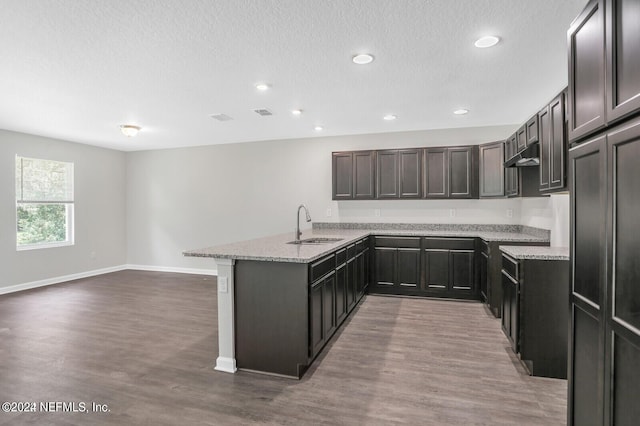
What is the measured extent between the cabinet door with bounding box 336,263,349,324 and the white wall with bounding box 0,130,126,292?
5.29m

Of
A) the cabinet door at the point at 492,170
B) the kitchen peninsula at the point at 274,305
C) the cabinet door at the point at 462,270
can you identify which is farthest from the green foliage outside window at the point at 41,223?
the cabinet door at the point at 492,170

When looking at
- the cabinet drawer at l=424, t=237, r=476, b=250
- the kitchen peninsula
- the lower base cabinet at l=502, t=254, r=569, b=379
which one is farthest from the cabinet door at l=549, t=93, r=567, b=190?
the cabinet drawer at l=424, t=237, r=476, b=250

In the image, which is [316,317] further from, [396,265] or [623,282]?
[396,265]

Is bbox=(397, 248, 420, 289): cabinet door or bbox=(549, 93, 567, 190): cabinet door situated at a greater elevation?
bbox=(549, 93, 567, 190): cabinet door

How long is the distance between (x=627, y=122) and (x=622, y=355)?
Result: 84cm

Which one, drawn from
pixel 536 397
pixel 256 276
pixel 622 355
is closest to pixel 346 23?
pixel 256 276

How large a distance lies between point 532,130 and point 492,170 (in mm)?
1430

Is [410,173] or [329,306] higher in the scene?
[410,173]

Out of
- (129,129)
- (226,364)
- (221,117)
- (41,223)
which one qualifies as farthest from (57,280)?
(226,364)

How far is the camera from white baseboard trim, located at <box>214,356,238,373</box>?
2795 millimetres

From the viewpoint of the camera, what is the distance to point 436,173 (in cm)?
511

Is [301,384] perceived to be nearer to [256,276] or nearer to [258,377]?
[258,377]

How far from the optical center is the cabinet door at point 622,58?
119 cm

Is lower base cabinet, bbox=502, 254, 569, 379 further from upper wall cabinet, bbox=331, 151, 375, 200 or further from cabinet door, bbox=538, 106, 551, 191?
upper wall cabinet, bbox=331, 151, 375, 200
